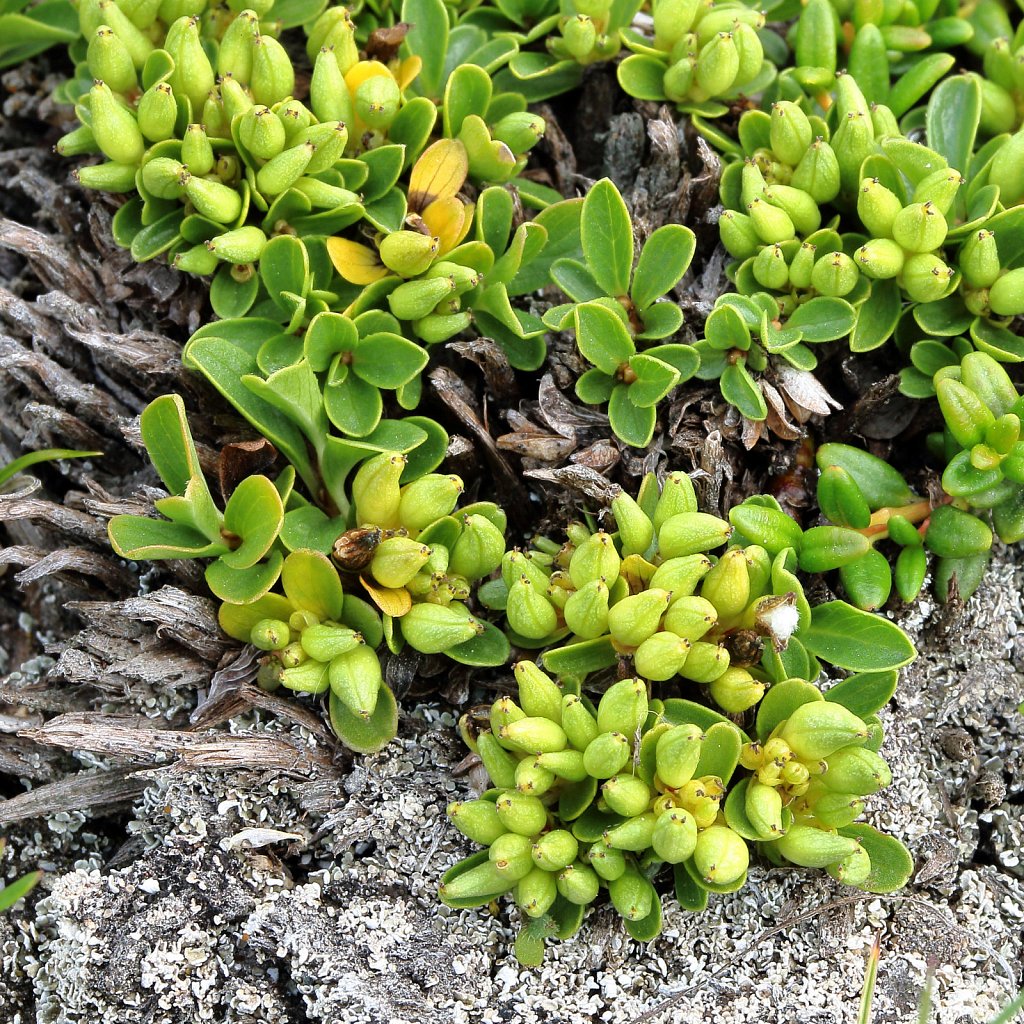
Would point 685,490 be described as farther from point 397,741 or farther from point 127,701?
point 127,701


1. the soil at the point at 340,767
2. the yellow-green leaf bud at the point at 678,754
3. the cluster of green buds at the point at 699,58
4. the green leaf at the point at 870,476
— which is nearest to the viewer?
the yellow-green leaf bud at the point at 678,754

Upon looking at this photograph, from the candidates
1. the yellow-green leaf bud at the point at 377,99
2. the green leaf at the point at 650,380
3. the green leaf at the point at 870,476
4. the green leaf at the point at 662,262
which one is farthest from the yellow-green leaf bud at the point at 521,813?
the yellow-green leaf bud at the point at 377,99

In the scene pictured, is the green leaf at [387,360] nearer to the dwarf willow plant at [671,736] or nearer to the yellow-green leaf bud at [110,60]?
the dwarf willow plant at [671,736]

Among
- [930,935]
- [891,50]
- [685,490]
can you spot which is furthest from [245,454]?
[891,50]

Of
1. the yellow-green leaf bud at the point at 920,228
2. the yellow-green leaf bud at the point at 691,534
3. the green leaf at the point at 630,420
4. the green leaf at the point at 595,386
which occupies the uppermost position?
the yellow-green leaf bud at the point at 920,228

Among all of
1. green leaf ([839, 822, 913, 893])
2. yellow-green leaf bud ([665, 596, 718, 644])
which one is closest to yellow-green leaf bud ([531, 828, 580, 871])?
yellow-green leaf bud ([665, 596, 718, 644])

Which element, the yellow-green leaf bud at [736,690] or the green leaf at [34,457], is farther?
the green leaf at [34,457]

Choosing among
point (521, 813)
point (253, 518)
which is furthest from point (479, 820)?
point (253, 518)
